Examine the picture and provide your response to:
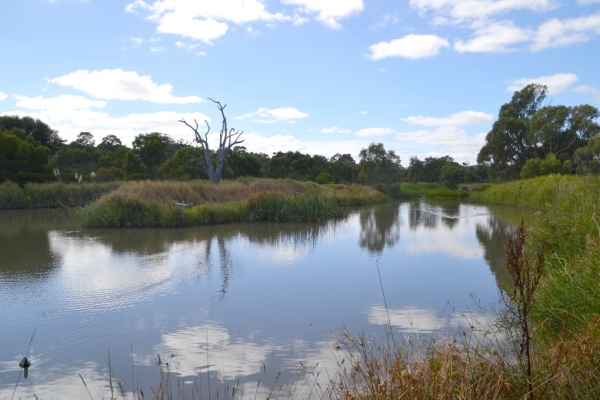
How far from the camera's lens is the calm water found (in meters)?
4.61

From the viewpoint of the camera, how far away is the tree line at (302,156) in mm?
31219

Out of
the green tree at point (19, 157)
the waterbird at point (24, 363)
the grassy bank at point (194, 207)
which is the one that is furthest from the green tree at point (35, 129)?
the waterbird at point (24, 363)

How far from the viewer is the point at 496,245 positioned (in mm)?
12492

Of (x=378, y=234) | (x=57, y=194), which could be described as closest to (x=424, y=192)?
(x=57, y=194)

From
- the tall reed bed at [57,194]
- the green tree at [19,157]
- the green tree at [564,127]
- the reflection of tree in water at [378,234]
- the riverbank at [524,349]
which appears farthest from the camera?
the green tree at [564,127]

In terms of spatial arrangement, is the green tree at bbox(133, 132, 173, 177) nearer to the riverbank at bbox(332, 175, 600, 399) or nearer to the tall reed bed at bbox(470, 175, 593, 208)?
the tall reed bed at bbox(470, 175, 593, 208)

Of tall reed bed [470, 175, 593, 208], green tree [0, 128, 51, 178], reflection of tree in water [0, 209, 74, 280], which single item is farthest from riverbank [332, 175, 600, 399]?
green tree [0, 128, 51, 178]

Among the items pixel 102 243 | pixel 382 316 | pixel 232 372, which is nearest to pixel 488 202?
pixel 102 243

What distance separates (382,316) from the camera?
606 cm

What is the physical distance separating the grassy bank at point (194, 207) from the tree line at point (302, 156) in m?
9.04

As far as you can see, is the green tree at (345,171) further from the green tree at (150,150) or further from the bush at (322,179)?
the green tree at (150,150)

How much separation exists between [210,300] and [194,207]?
1203cm

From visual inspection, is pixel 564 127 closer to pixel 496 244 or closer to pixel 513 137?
pixel 513 137

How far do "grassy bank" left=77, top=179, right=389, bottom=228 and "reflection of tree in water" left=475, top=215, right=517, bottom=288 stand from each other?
6.38 m
